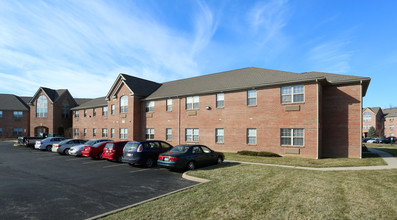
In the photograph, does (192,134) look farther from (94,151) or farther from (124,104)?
(124,104)

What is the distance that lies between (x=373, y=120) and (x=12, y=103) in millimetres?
100259

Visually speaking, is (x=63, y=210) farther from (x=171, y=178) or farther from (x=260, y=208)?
(x=260, y=208)

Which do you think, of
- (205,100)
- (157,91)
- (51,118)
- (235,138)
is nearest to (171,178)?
(235,138)

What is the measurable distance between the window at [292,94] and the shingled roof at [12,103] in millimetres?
57520

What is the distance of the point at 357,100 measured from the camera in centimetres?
1727

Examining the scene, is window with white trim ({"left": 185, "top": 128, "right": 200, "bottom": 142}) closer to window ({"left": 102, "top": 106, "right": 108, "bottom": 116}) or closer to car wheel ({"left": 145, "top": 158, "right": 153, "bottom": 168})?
car wheel ({"left": 145, "top": 158, "right": 153, "bottom": 168})

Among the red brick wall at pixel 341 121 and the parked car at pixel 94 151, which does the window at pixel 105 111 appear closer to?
the parked car at pixel 94 151

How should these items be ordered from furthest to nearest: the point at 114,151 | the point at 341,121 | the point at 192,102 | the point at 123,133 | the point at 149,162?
the point at 123,133 → the point at 192,102 → the point at 341,121 → the point at 114,151 → the point at 149,162

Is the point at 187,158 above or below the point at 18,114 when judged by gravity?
below

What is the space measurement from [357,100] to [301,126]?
16.4 ft

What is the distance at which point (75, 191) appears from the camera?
793cm

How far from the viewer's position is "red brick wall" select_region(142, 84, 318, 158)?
17.1 meters

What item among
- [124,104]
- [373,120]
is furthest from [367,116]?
[124,104]

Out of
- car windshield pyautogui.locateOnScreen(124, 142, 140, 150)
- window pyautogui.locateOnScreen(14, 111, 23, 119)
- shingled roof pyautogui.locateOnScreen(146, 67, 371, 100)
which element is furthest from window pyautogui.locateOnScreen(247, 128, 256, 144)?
window pyautogui.locateOnScreen(14, 111, 23, 119)
